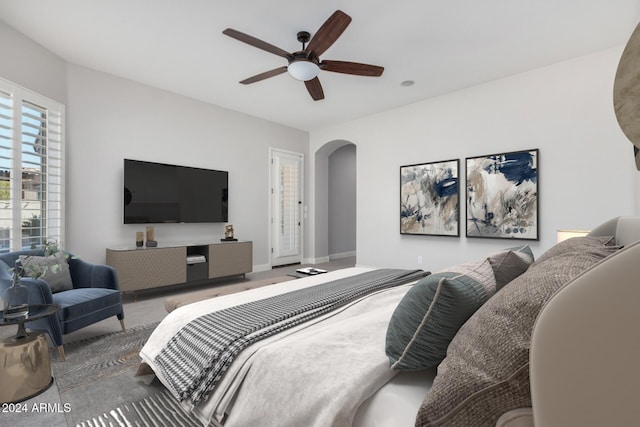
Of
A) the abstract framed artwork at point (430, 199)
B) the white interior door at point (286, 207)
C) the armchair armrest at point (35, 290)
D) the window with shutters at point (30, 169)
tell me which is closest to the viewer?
the armchair armrest at point (35, 290)

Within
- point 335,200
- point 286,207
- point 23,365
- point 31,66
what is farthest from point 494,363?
point 335,200

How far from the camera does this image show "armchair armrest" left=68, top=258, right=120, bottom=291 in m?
2.76

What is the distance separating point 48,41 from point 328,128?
13.9 feet

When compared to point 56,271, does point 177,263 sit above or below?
below

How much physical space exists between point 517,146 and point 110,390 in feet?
15.4

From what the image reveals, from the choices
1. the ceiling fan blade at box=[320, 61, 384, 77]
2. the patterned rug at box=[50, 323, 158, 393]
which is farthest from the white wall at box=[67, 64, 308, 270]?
the ceiling fan blade at box=[320, 61, 384, 77]

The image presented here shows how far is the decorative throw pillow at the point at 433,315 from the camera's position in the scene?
2.93ft

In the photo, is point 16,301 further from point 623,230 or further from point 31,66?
point 623,230

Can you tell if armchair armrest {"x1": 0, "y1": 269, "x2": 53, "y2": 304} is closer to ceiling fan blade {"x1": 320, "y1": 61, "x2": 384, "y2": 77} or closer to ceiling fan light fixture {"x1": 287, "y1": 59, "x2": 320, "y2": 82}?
ceiling fan light fixture {"x1": 287, "y1": 59, "x2": 320, "y2": 82}

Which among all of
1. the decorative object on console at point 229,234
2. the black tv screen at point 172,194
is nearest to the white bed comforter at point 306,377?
the black tv screen at point 172,194

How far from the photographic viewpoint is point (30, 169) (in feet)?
10.3

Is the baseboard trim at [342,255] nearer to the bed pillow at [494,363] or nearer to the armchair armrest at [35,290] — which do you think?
the armchair armrest at [35,290]

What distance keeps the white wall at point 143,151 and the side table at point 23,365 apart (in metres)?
2.25

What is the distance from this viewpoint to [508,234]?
3939mm
